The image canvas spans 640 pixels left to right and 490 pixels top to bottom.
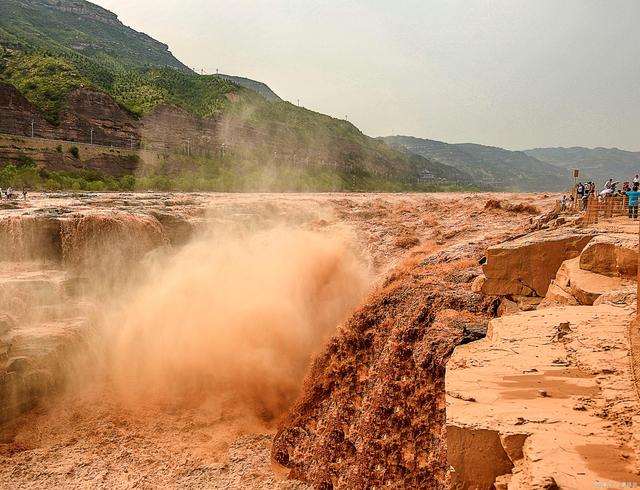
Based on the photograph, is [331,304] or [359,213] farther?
[359,213]

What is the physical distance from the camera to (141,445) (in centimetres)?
1062

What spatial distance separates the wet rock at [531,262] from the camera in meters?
7.76

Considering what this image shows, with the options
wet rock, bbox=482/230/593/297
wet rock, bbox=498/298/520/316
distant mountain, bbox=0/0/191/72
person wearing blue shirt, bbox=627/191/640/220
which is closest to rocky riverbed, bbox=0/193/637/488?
wet rock, bbox=482/230/593/297

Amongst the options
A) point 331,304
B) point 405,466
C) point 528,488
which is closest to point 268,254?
point 331,304

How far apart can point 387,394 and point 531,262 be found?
134 inches

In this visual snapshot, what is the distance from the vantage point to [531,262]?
7.87 metres

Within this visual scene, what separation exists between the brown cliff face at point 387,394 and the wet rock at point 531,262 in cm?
54

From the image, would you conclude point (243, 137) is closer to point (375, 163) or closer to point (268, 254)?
point (375, 163)

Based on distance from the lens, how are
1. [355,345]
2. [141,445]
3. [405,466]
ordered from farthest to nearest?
[141,445]
[355,345]
[405,466]

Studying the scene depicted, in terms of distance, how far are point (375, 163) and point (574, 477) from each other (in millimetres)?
110367

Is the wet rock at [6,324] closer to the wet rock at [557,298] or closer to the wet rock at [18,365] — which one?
the wet rock at [18,365]

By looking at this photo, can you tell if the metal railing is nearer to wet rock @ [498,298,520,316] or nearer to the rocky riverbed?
the rocky riverbed

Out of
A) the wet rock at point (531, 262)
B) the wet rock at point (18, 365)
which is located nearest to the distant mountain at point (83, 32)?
the wet rock at point (18, 365)

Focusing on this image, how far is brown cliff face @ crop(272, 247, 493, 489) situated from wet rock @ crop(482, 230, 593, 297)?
54 cm
